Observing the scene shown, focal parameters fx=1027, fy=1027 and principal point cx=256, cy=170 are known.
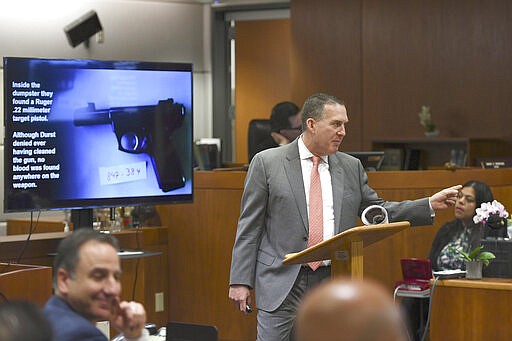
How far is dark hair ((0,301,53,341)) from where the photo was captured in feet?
6.11

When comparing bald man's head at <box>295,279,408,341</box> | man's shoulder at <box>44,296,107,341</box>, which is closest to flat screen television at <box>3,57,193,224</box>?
man's shoulder at <box>44,296,107,341</box>

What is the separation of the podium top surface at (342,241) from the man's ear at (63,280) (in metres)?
1.48

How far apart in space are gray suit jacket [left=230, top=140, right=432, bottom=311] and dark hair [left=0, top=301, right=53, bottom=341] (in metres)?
2.79

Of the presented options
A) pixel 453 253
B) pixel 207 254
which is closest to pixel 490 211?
pixel 453 253

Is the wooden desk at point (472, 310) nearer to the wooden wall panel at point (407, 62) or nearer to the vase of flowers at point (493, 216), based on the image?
the vase of flowers at point (493, 216)

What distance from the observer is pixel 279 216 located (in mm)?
4781

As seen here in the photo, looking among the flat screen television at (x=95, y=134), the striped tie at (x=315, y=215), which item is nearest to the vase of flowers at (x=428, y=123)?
the flat screen television at (x=95, y=134)

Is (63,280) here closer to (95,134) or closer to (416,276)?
(95,134)

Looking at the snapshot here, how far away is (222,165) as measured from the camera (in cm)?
948

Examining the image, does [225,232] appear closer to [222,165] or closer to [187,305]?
[187,305]

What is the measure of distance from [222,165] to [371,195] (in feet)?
15.1

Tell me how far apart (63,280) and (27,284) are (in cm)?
216

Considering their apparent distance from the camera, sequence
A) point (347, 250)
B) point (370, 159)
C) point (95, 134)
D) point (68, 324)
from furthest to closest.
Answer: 1. point (370, 159)
2. point (95, 134)
3. point (347, 250)
4. point (68, 324)

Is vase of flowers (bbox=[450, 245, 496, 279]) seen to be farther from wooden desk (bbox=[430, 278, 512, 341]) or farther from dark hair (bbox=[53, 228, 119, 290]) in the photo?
dark hair (bbox=[53, 228, 119, 290])
